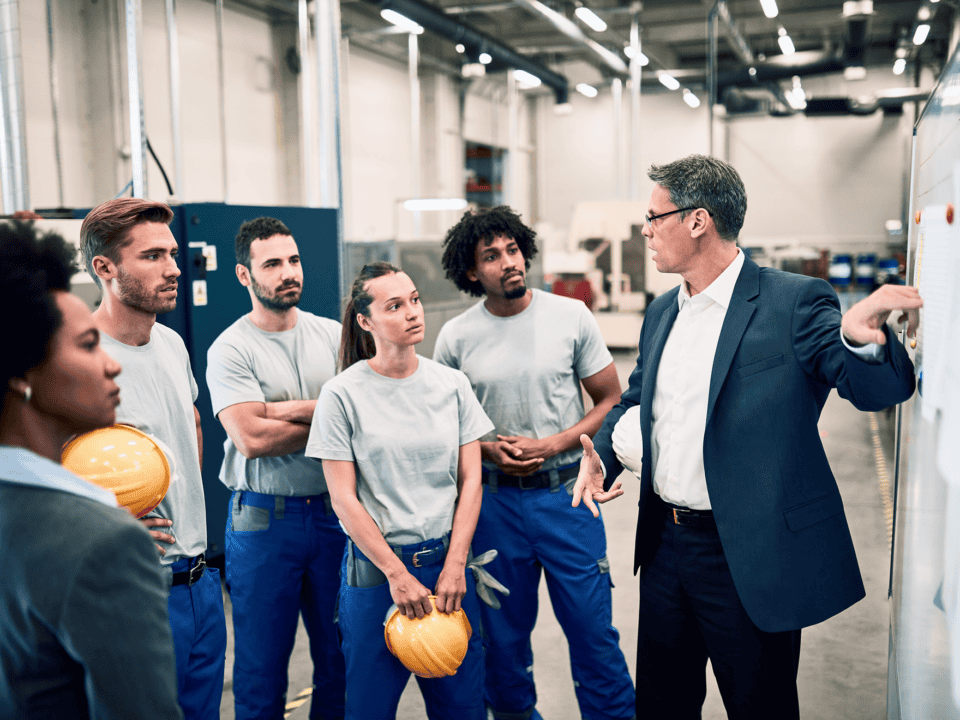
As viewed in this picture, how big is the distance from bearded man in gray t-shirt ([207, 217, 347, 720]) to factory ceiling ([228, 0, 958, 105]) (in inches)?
339

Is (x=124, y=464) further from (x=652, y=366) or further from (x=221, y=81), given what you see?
(x=221, y=81)

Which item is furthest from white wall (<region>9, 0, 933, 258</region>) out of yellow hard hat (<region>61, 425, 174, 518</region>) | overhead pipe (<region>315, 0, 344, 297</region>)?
yellow hard hat (<region>61, 425, 174, 518</region>)

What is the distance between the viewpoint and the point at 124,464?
5.58ft

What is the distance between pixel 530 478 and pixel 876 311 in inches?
56.8

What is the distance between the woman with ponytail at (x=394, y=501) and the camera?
2121mm

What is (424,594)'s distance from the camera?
2.11 meters

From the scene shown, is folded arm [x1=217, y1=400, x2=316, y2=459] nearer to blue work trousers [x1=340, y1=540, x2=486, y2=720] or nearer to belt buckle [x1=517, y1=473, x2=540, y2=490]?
blue work trousers [x1=340, y1=540, x2=486, y2=720]

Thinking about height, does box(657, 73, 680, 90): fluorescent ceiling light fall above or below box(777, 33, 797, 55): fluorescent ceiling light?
below

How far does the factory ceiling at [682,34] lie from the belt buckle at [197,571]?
9517mm

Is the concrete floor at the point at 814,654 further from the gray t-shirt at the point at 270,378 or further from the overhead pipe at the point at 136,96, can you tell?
the overhead pipe at the point at 136,96

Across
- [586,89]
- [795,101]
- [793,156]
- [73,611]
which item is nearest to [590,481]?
[73,611]

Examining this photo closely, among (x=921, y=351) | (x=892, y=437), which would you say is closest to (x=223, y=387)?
(x=921, y=351)

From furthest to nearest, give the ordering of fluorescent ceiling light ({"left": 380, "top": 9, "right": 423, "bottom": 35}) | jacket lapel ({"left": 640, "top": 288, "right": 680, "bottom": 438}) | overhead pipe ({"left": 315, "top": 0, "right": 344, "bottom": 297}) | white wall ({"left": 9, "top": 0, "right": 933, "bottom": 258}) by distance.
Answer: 1. fluorescent ceiling light ({"left": 380, "top": 9, "right": 423, "bottom": 35})
2. white wall ({"left": 9, "top": 0, "right": 933, "bottom": 258})
3. overhead pipe ({"left": 315, "top": 0, "right": 344, "bottom": 297})
4. jacket lapel ({"left": 640, "top": 288, "right": 680, "bottom": 438})

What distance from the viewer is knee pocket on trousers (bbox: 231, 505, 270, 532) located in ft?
8.34
